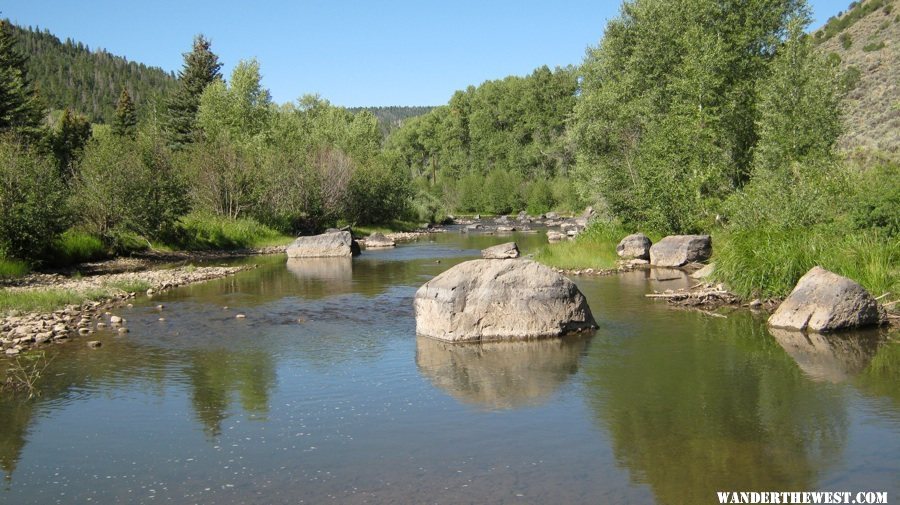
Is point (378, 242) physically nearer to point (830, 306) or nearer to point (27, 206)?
point (27, 206)

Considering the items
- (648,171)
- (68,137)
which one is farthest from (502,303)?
(68,137)

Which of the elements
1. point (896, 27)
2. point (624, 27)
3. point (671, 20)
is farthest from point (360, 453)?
point (896, 27)

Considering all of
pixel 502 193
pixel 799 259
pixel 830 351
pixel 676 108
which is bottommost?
pixel 830 351

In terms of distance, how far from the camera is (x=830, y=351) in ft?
53.1

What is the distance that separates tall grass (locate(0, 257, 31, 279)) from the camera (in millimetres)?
27719

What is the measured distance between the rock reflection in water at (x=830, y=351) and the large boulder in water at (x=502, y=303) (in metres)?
5.51

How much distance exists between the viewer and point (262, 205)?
56281 millimetres

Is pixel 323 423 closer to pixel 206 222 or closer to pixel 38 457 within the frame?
pixel 38 457

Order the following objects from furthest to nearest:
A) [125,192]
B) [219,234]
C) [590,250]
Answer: [219,234]
[125,192]
[590,250]

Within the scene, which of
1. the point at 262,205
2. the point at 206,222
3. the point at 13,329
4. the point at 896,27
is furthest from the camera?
the point at 896,27

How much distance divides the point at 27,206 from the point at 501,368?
962 inches

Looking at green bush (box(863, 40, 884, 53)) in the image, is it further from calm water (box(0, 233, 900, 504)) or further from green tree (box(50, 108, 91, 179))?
green tree (box(50, 108, 91, 179))

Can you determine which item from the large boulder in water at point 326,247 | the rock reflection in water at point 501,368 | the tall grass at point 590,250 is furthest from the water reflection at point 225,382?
the large boulder in water at point 326,247

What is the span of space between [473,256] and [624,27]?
1854 centimetres
